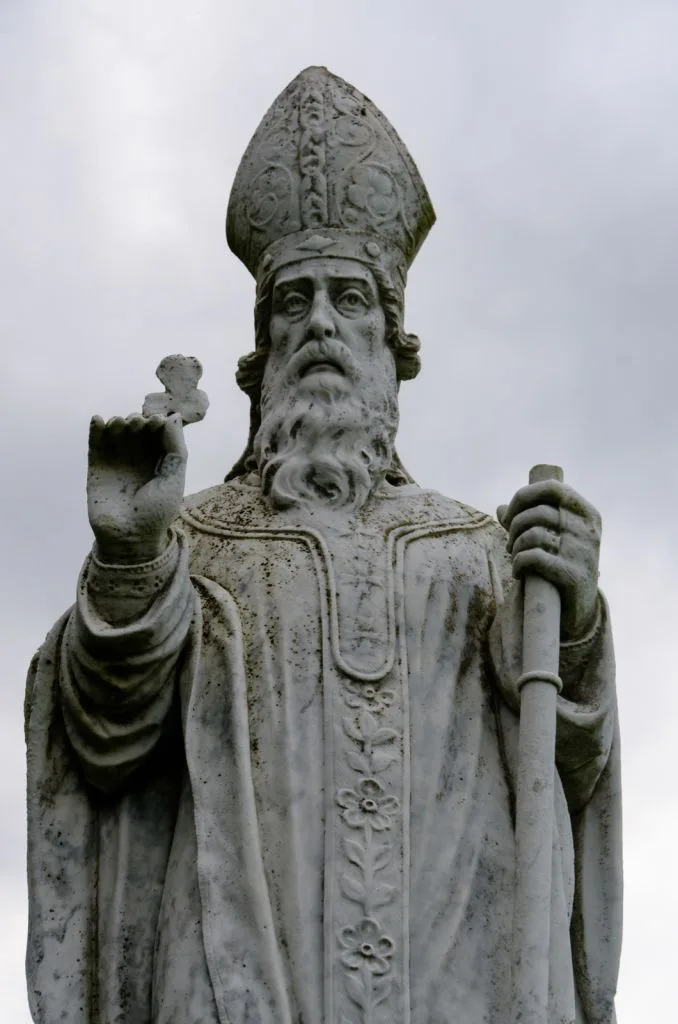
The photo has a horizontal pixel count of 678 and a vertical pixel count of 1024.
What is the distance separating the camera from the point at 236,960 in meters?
9.20

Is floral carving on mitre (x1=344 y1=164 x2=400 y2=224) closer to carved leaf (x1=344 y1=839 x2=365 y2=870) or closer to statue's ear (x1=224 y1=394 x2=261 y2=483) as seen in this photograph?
statue's ear (x1=224 y1=394 x2=261 y2=483)

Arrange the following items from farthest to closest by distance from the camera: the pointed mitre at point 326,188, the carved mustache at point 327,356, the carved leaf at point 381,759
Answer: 1. the pointed mitre at point 326,188
2. the carved mustache at point 327,356
3. the carved leaf at point 381,759

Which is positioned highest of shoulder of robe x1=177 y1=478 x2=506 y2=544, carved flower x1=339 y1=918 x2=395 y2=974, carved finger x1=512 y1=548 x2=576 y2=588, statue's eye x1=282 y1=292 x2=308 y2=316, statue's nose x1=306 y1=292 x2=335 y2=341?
statue's eye x1=282 y1=292 x2=308 y2=316

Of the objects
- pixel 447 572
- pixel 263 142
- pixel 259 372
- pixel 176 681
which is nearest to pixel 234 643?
pixel 176 681

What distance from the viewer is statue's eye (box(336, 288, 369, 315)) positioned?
10891 mm

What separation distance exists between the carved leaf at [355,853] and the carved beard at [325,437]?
1624mm

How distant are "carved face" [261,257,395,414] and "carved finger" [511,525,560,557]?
3.99ft

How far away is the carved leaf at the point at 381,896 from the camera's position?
30.6 feet

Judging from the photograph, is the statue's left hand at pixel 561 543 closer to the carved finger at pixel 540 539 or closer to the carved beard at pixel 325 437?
the carved finger at pixel 540 539

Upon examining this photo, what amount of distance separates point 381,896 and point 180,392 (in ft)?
7.17

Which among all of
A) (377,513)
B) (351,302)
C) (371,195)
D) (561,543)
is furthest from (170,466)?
(371,195)

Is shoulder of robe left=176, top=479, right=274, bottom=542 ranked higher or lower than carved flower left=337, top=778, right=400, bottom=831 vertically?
higher

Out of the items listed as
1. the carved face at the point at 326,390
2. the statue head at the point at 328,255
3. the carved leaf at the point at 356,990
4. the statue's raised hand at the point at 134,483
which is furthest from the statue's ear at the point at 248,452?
the carved leaf at the point at 356,990

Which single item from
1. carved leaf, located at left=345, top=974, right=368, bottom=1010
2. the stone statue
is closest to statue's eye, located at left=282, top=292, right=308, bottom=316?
the stone statue
